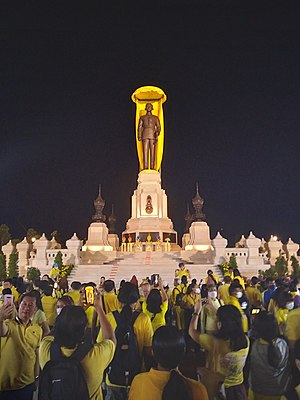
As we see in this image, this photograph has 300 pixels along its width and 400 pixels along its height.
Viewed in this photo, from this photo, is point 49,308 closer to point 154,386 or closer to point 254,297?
point 254,297

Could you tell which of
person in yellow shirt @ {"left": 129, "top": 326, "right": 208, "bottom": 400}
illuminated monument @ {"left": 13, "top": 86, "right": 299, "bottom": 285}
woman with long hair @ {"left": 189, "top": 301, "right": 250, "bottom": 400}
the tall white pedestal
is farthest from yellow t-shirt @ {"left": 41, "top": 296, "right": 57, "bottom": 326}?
the tall white pedestal

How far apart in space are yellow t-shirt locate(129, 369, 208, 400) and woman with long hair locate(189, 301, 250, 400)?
1.02 meters

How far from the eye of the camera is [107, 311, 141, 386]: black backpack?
412 centimetres

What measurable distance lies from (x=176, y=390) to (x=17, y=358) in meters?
1.96

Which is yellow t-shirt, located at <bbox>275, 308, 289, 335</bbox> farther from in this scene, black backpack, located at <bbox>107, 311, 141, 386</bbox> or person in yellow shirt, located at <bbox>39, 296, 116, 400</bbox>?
person in yellow shirt, located at <bbox>39, 296, 116, 400</bbox>

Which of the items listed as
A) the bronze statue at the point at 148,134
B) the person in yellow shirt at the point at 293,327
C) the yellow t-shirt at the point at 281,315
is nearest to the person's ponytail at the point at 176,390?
the person in yellow shirt at the point at 293,327

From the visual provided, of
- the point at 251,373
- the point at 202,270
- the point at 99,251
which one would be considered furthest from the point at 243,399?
the point at 99,251

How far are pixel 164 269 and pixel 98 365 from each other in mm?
19420

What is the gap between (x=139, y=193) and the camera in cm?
3191

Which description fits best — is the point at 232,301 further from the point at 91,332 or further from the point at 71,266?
the point at 71,266

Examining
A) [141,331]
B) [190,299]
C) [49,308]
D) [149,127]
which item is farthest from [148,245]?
[141,331]

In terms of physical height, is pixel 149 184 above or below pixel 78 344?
above

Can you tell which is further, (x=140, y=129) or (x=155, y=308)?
(x=140, y=129)

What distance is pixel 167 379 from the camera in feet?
8.62
